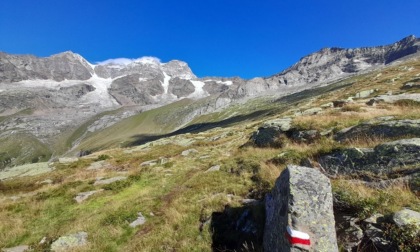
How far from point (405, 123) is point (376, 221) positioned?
9.53 m

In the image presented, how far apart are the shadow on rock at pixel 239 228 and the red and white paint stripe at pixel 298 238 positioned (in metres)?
2.56

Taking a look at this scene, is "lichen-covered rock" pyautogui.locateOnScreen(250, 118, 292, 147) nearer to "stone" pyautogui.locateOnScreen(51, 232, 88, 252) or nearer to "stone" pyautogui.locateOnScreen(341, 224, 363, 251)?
"stone" pyautogui.locateOnScreen(341, 224, 363, 251)

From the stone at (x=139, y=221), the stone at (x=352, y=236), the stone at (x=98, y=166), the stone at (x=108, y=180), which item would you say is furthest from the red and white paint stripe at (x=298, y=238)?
the stone at (x=98, y=166)

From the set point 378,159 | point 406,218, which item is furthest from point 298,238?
point 378,159

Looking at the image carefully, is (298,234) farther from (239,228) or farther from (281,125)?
(281,125)

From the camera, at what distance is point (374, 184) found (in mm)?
10812

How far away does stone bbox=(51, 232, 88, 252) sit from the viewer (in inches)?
491

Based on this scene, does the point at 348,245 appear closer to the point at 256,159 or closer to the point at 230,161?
the point at 256,159

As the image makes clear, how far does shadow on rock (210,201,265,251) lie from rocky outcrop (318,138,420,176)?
4.57 meters

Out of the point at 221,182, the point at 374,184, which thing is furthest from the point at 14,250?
the point at 374,184

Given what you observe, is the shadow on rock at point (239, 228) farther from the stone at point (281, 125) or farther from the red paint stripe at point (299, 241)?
the stone at point (281, 125)

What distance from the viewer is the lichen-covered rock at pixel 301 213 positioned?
24.7 ft

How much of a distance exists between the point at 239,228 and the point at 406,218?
19.3 feet

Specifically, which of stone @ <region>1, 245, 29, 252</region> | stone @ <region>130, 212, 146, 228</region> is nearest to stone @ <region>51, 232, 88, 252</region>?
stone @ <region>1, 245, 29, 252</region>
